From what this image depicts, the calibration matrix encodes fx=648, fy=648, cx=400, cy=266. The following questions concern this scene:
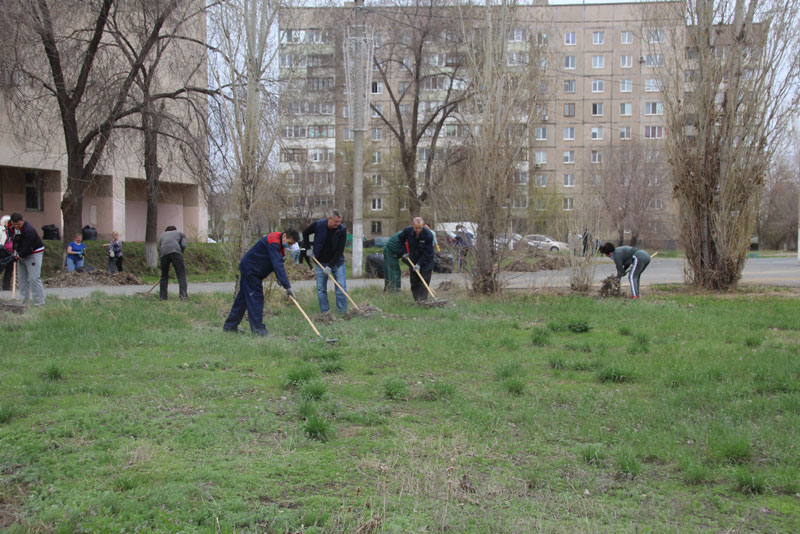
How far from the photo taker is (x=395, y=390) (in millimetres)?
6070

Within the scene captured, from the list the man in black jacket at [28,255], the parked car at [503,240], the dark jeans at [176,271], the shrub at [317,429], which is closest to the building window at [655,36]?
the parked car at [503,240]

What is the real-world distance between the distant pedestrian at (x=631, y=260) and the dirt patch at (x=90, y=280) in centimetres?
1390

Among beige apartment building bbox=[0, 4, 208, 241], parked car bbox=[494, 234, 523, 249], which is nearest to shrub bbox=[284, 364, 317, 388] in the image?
parked car bbox=[494, 234, 523, 249]

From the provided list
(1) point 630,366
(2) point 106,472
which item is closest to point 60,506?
(2) point 106,472

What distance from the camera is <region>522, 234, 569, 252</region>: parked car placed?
539 inches

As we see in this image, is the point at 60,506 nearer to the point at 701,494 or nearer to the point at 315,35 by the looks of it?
the point at 701,494

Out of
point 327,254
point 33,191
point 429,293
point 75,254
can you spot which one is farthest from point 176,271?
point 33,191

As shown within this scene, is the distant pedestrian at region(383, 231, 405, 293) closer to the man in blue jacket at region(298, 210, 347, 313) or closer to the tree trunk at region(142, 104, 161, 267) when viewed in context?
the man in blue jacket at region(298, 210, 347, 313)

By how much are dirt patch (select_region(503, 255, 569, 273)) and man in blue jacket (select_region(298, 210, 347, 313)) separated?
145 inches

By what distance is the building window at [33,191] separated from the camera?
30.2 metres

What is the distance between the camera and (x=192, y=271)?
24.6m

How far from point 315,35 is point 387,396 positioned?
41.3 ft

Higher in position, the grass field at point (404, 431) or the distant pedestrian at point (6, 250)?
the distant pedestrian at point (6, 250)

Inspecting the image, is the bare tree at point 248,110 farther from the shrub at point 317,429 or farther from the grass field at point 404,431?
the shrub at point 317,429
